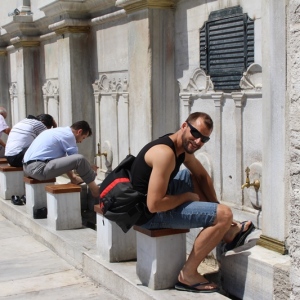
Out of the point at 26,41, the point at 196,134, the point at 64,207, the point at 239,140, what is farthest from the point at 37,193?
the point at 26,41

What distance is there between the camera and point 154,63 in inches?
283

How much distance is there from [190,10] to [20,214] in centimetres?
350

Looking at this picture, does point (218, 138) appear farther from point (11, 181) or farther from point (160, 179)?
point (11, 181)

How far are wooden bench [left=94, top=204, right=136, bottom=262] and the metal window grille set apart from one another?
1.66 meters

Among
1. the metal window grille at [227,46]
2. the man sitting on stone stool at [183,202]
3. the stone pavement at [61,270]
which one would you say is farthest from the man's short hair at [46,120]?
the man sitting on stone stool at [183,202]

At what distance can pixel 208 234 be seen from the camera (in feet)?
16.0

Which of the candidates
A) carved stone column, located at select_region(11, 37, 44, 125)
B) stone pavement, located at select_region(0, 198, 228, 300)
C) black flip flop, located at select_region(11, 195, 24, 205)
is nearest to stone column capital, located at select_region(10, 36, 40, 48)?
carved stone column, located at select_region(11, 37, 44, 125)

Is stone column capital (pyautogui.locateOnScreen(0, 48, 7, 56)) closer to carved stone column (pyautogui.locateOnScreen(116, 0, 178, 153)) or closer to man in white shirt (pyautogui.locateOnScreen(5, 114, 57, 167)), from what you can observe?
man in white shirt (pyautogui.locateOnScreen(5, 114, 57, 167))

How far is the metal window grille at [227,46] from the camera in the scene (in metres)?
5.91

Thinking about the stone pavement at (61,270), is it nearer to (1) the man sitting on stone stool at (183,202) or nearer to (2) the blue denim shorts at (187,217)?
(1) the man sitting on stone stool at (183,202)

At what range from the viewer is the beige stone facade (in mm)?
4762

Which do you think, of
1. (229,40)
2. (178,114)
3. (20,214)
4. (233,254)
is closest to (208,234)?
(233,254)

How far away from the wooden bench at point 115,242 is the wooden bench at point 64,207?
1486 millimetres

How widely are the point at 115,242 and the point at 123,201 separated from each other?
962 mm
